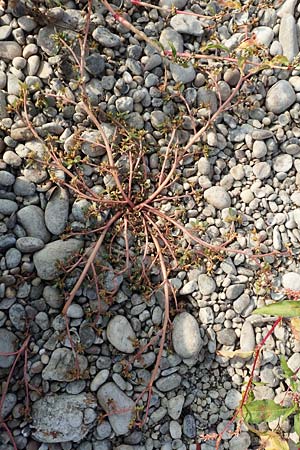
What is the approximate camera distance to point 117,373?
8.76ft

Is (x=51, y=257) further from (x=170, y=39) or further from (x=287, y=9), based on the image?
(x=287, y=9)

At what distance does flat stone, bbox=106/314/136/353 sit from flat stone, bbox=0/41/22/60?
1.54 metres

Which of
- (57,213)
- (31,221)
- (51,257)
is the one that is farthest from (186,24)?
(51,257)

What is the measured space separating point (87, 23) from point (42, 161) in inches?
31.4

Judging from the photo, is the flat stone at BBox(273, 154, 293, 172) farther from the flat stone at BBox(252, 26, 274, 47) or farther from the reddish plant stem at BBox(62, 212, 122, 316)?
the reddish plant stem at BBox(62, 212, 122, 316)

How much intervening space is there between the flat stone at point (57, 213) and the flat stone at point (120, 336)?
1.84 feet

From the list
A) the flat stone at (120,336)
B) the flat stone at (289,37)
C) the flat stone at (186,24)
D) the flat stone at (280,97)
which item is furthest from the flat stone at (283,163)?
the flat stone at (120,336)

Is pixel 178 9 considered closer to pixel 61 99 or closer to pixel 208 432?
pixel 61 99

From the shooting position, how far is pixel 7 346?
2.58 meters

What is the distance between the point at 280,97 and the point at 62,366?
6.36 feet

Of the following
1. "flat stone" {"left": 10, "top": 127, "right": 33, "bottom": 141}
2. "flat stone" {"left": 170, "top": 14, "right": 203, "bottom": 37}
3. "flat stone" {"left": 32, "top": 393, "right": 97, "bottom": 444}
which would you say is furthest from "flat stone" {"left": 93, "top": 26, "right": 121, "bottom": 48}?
"flat stone" {"left": 32, "top": 393, "right": 97, "bottom": 444}

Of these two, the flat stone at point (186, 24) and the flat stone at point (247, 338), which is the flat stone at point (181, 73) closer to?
the flat stone at point (186, 24)

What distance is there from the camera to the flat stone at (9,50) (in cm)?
285

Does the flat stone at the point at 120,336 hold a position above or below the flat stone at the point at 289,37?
below
